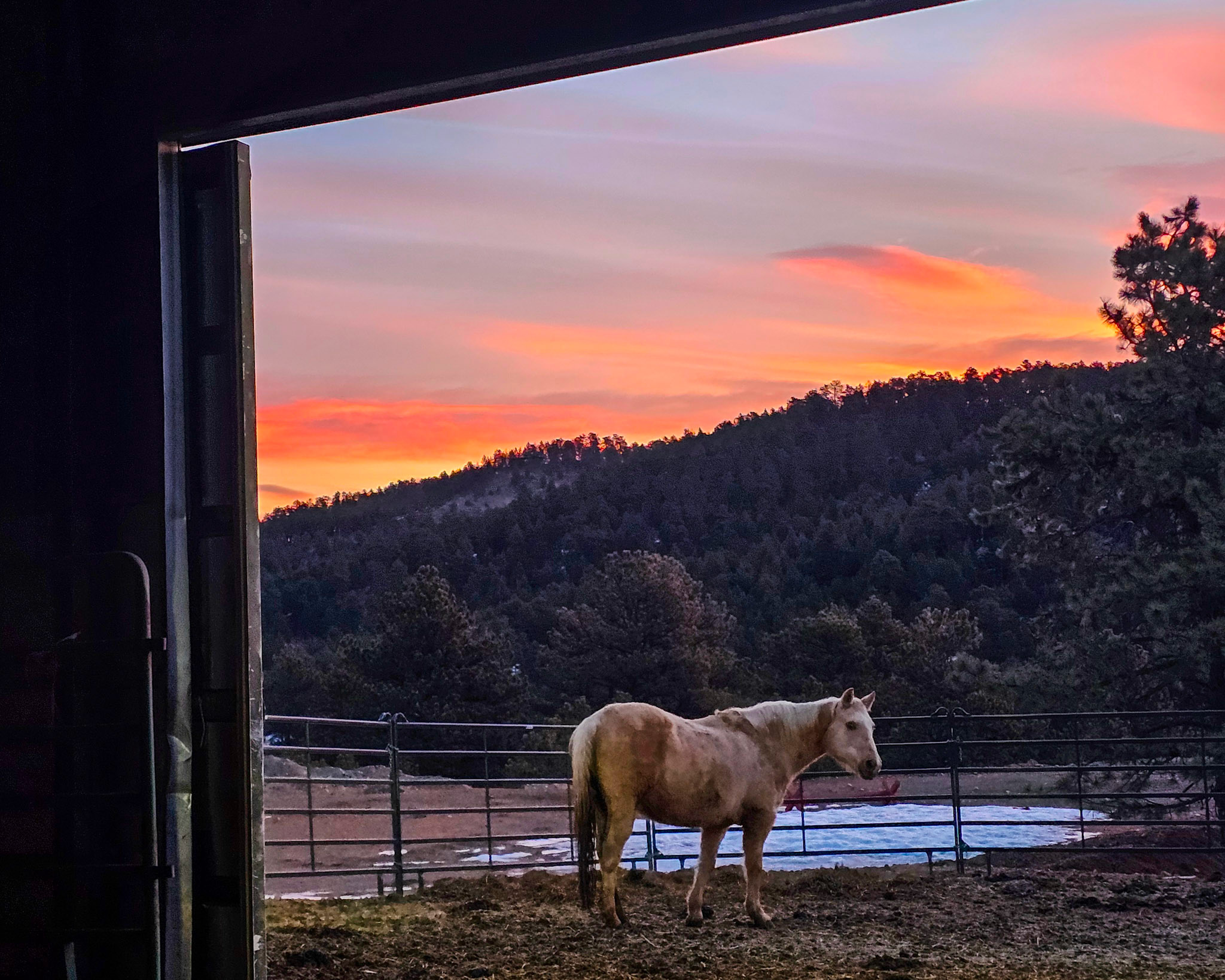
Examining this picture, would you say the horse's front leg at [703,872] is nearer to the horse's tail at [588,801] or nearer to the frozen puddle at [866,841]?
the horse's tail at [588,801]

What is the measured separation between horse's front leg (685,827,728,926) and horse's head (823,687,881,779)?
31.6 inches

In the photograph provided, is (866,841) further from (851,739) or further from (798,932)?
(798,932)

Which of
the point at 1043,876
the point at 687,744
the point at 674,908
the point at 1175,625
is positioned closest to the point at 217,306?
the point at 687,744

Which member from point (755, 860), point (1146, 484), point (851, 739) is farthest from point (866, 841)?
point (755, 860)

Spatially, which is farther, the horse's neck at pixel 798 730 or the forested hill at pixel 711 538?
the forested hill at pixel 711 538

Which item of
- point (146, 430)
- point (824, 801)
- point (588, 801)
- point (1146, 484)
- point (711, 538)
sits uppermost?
point (711, 538)

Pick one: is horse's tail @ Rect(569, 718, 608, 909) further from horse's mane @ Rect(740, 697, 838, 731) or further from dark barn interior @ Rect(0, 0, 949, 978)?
dark barn interior @ Rect(0, 0, 949, 978)

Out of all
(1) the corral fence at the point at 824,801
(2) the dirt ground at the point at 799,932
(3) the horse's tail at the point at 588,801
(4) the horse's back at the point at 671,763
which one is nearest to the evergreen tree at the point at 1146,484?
(1) the corral fence at the point at 824,801

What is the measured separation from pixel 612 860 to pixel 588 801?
0.32 m

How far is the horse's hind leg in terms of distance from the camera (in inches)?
245

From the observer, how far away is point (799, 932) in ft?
20.4

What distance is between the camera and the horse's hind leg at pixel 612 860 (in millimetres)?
6234

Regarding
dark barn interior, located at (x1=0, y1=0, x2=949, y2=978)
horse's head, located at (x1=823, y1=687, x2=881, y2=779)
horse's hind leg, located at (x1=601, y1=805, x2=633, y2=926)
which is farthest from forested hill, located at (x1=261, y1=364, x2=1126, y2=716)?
dark barn interior, located at (x1=0, y1=0, x2=949, y2=978)

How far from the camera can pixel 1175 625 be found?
12.2m
